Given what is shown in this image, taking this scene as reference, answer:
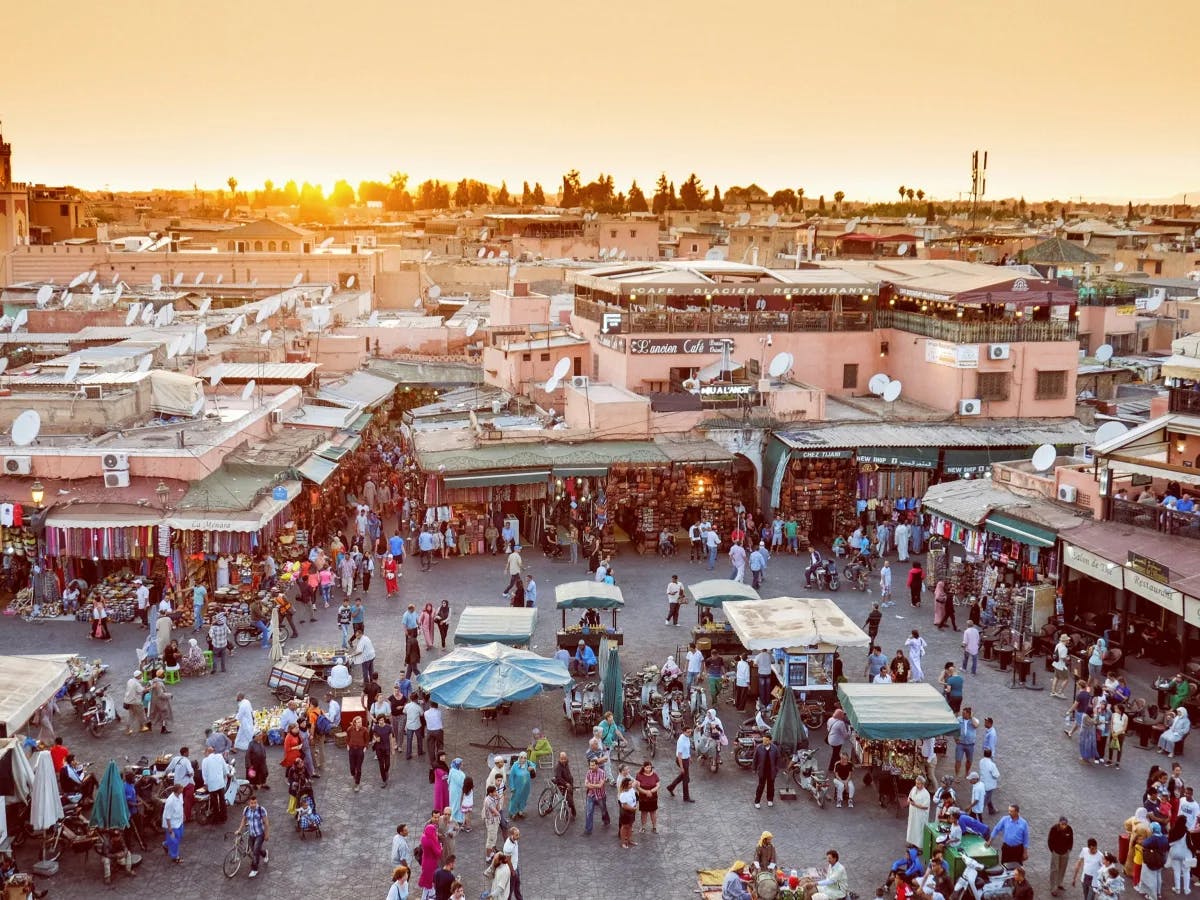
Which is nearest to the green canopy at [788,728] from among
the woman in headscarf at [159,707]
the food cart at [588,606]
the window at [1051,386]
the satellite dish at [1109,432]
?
the food cart at [588,606]

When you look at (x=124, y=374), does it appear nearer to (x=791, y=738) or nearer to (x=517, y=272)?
(x=791, y=738)

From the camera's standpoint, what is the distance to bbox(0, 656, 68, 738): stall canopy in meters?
14.3

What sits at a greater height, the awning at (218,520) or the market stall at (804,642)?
the awning at (218,520)

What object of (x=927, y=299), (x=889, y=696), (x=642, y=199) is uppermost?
(x=642, y=199)

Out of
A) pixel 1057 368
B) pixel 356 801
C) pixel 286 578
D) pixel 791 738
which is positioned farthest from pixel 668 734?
pixel 1057 368

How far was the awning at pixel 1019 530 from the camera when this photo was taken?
22.1 metres

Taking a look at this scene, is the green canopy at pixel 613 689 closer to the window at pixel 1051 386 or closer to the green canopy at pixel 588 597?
the green canopy at pixel 588 597

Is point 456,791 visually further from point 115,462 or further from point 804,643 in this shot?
point 115,462

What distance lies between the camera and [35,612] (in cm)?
2253

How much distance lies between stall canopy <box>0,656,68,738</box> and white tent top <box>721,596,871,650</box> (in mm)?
9784

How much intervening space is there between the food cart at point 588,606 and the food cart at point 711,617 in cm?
144

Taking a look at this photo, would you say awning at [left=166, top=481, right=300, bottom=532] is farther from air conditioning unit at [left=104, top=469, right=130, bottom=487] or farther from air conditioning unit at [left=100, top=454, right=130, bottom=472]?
air conditioning unit at [left=100, top=454, right=130, bottom=472]

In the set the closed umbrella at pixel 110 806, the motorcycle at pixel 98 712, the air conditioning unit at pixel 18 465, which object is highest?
the air conditioning unit at pixel 18 465

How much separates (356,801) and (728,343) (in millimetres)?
19255
